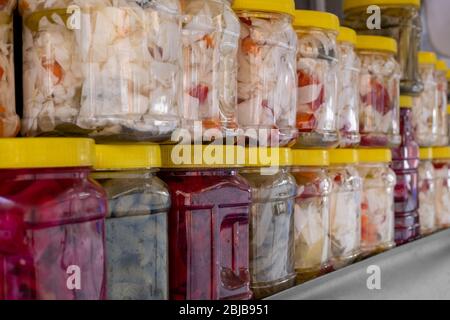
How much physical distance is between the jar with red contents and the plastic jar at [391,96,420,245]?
79cm

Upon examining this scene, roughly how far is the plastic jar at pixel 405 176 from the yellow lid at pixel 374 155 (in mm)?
161

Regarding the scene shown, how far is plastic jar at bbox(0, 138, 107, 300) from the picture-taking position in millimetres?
654

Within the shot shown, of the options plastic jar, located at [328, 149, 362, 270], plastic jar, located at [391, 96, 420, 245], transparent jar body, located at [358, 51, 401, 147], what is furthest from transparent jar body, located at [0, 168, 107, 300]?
plastic jar, located at [391, 96, 420, 245]

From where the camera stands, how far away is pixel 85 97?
80 cm

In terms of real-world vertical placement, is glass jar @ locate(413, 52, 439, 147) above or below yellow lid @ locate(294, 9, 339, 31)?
below

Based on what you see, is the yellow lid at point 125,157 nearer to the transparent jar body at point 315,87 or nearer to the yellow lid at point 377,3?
the transparent jar body at point 315,87

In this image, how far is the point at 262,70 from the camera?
1.07m

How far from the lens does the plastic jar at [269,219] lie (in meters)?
1.04

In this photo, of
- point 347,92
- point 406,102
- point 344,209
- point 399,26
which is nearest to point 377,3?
point 399,26

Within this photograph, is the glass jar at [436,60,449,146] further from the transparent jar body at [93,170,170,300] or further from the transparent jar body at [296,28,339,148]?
the transparent jar body at [93,170,170,300]

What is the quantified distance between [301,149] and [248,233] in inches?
10.2

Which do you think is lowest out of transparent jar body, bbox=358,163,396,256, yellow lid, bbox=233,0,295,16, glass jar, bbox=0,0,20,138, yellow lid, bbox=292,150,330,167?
transparent jar body, bbox=358,163,396,256

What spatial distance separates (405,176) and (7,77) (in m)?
1.14
